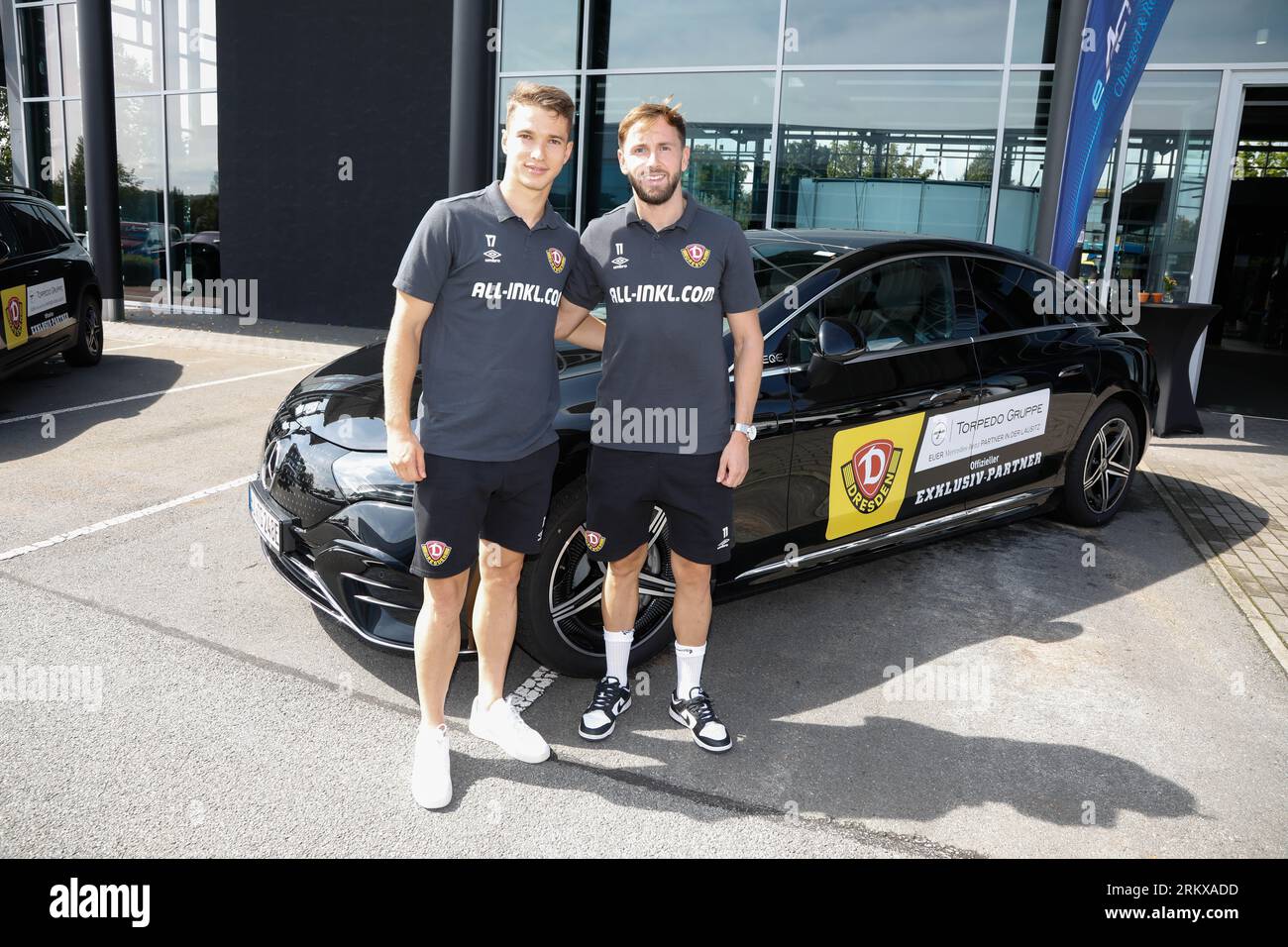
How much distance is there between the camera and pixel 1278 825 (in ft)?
8.87

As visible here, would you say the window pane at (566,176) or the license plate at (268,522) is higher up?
the window pane at (566,176)

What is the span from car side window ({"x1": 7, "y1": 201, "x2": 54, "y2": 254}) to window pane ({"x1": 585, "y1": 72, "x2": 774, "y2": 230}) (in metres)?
6.51

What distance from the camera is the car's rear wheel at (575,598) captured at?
3.07m

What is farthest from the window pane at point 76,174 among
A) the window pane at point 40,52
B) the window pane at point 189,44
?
the window pane at point 189,44

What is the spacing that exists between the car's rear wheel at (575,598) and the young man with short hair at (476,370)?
0.35 m

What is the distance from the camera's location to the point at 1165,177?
31.5ft

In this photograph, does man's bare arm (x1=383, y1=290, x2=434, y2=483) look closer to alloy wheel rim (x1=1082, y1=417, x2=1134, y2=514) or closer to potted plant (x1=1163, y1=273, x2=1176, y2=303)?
alloy wheel rim (x1=1082, y1=417, x2=1134, y2=514)

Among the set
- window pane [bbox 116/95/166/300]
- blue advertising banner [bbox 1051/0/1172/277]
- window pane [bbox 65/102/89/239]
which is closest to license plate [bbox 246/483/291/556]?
blue advertising banner [bbox 1051/0/1172/277]

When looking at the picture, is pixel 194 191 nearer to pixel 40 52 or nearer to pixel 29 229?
pixel 40 52

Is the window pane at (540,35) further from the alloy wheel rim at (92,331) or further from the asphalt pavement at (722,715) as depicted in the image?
the asphalt pavement at (722,715)

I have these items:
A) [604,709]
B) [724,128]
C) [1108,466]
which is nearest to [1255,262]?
[724,128]

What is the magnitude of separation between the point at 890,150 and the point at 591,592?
8.93m
